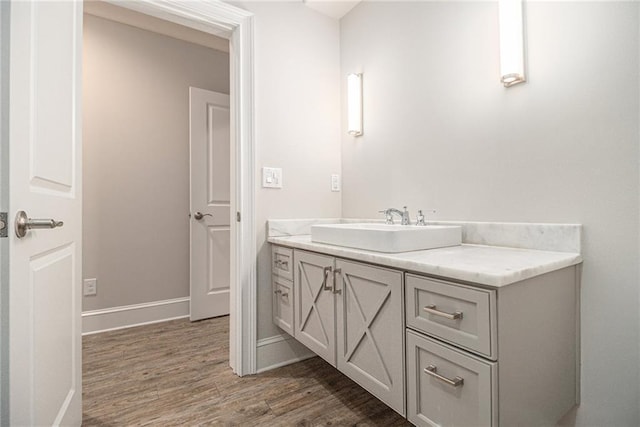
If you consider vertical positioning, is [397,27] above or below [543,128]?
above

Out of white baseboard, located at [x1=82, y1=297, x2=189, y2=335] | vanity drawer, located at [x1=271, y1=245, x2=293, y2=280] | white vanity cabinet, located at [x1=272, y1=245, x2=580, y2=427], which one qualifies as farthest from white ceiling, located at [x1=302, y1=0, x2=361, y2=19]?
white baseboard, located at [x1=82, y1=297, x2=189, y2=335]

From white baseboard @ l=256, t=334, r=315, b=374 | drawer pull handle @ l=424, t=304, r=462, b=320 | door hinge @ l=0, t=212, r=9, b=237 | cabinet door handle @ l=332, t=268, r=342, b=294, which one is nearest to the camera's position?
door hinge @ l=0, t=212, r=9, b=237

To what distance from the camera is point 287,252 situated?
175 centimetres

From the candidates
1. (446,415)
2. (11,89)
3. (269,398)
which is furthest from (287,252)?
(11,89)

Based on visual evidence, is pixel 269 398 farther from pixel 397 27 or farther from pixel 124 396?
pixel 397 27

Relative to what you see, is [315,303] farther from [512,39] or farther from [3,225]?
[512,39]

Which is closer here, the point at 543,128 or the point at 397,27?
the point at 543,128

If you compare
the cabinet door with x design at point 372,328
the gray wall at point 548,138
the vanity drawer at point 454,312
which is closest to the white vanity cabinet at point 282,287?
the cabinet door with x design at point 372,328

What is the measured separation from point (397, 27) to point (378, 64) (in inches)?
8.6

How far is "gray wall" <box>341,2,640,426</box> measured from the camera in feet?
3.36

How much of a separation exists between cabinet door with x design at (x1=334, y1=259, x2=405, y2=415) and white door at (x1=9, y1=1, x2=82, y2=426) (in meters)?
1.01

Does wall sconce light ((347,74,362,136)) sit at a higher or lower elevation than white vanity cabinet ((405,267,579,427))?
higher

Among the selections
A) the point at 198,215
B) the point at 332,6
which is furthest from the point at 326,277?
the point at 332,6

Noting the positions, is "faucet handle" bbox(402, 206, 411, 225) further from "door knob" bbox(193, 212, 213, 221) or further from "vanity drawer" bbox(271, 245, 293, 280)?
"door knob" bbox(193, 212, 213, 221)
